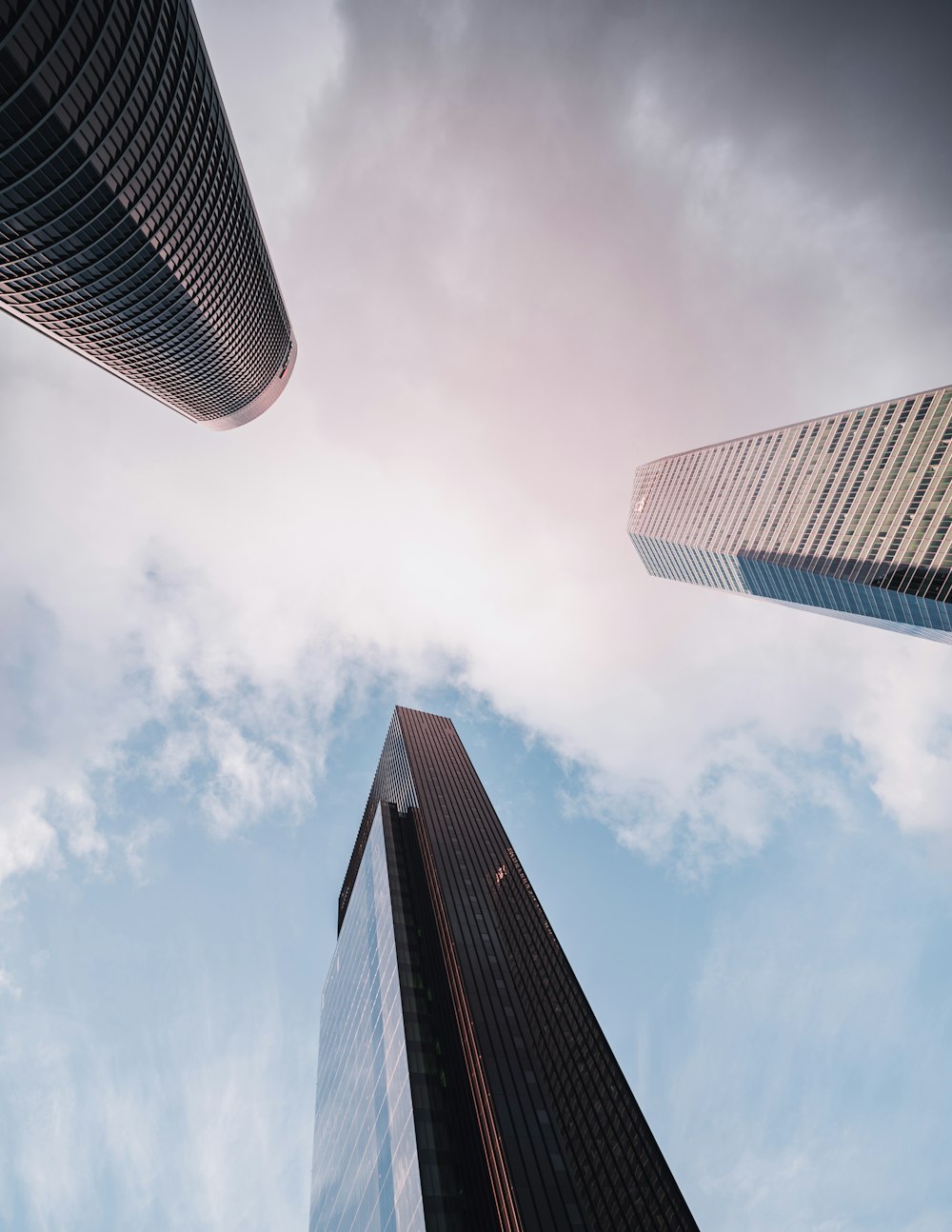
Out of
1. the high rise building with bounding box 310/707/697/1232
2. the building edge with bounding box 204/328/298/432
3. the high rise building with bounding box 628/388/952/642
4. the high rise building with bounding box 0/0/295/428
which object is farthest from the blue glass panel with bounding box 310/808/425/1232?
the building edge with bounding box 204/328/298/432

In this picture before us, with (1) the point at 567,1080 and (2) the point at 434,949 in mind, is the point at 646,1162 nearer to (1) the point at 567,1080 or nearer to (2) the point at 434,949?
(1) the point at 567,1080

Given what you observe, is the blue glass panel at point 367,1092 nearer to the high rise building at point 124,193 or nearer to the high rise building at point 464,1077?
the high rise building at point 464,1077

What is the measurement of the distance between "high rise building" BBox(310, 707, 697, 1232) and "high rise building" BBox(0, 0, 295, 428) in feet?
312

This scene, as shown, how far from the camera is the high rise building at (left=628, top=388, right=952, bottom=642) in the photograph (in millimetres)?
99188

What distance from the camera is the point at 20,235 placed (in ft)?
231

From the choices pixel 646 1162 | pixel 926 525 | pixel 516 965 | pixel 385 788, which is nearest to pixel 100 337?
pixel 385 788

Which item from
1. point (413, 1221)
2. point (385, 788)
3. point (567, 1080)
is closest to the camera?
point (413, 1221)

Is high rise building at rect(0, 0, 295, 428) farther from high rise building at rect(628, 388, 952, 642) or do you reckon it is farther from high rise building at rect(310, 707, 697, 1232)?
high rise building at rect(628, 388, 952, 642)

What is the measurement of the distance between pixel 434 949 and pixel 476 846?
1222 inches

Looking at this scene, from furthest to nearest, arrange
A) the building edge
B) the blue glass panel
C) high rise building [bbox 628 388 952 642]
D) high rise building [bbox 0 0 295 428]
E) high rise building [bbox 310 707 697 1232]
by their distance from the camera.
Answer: the building edge
high rise building [bbox 628 388 952 642]
high rise building [bbox 0 0 295 428]
the blue glass panel
high rise building [bbox 310 707 697 1232]

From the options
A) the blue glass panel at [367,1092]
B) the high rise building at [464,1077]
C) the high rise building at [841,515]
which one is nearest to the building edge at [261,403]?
the high rise building at [841,515]

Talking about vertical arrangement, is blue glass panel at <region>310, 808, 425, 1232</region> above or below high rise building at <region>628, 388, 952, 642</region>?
below

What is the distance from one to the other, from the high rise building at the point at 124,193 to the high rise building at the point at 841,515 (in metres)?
123

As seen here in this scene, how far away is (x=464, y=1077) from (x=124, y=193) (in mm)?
106265
